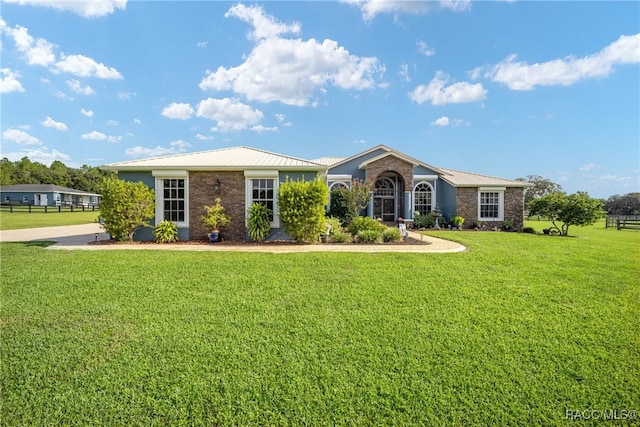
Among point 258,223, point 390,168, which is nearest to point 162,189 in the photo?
point 258,223

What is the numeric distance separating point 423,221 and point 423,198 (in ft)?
6.61

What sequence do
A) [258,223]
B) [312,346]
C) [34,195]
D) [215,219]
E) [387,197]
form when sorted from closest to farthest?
[312,346], [258,223], [215,219], [387,197], [34,195]

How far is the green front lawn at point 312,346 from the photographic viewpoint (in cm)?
315

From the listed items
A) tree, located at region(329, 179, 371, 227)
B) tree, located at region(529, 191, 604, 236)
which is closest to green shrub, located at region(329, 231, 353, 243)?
tree, located at region(329, 179, 371, 227)

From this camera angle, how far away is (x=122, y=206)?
11.4 meters

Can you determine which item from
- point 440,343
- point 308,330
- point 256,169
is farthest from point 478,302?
point 256,169

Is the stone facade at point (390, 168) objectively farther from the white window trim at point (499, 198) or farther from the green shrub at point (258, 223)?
the green shrub at point (258, 223)

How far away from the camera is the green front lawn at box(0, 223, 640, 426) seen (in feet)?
10.3

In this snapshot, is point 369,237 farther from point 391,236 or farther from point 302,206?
point 302,206

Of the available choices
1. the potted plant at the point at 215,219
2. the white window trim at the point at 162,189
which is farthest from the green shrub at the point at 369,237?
the white window trim at the point at 162,189

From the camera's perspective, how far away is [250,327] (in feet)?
15.3

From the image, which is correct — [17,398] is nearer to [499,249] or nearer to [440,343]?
[440,343]

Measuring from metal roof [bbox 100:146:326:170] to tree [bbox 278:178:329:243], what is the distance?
1299 millimetres

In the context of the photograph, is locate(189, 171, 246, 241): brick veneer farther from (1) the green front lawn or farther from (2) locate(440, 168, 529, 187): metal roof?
(2) locate(440, 168, 529, 187): metal roof
